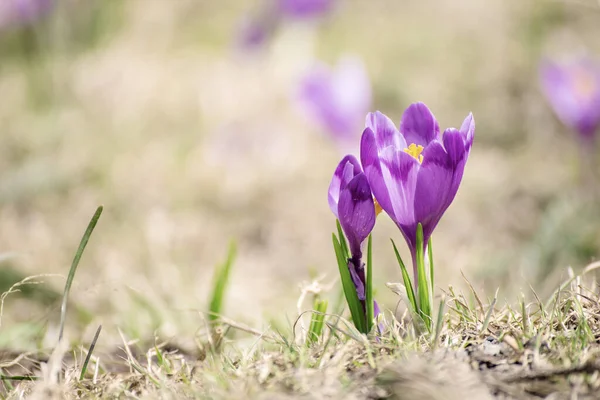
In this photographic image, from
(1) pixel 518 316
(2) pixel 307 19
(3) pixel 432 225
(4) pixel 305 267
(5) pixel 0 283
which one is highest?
(2) pixel 307 19

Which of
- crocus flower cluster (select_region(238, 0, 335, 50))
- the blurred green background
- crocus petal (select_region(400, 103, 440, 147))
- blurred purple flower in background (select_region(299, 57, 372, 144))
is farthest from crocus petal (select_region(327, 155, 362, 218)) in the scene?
crocus flower cluster (select_region(238, 0, 335, 50))

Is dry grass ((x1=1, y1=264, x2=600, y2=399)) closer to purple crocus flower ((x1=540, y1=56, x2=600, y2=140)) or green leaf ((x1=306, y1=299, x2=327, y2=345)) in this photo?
green leaf ((x1=306, y1=299, x2=327, y2=345))

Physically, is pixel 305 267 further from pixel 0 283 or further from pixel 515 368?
pixel 515 368

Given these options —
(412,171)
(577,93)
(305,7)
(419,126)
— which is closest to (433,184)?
(412,171)

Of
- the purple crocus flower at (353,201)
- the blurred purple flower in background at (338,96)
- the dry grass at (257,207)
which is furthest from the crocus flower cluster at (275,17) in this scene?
the purple crocus flower at (353,201)

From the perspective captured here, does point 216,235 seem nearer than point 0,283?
No

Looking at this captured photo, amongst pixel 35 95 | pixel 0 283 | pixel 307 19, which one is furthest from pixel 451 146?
pixel 35 95

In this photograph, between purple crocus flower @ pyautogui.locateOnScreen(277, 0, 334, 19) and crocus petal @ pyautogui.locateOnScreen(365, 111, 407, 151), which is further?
purple crocus flower @ pyautogui.locateOnScreen(277, 0, 334, 19)

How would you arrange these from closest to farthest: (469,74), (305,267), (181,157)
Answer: (305,267) → (181,157) → (469,74)
